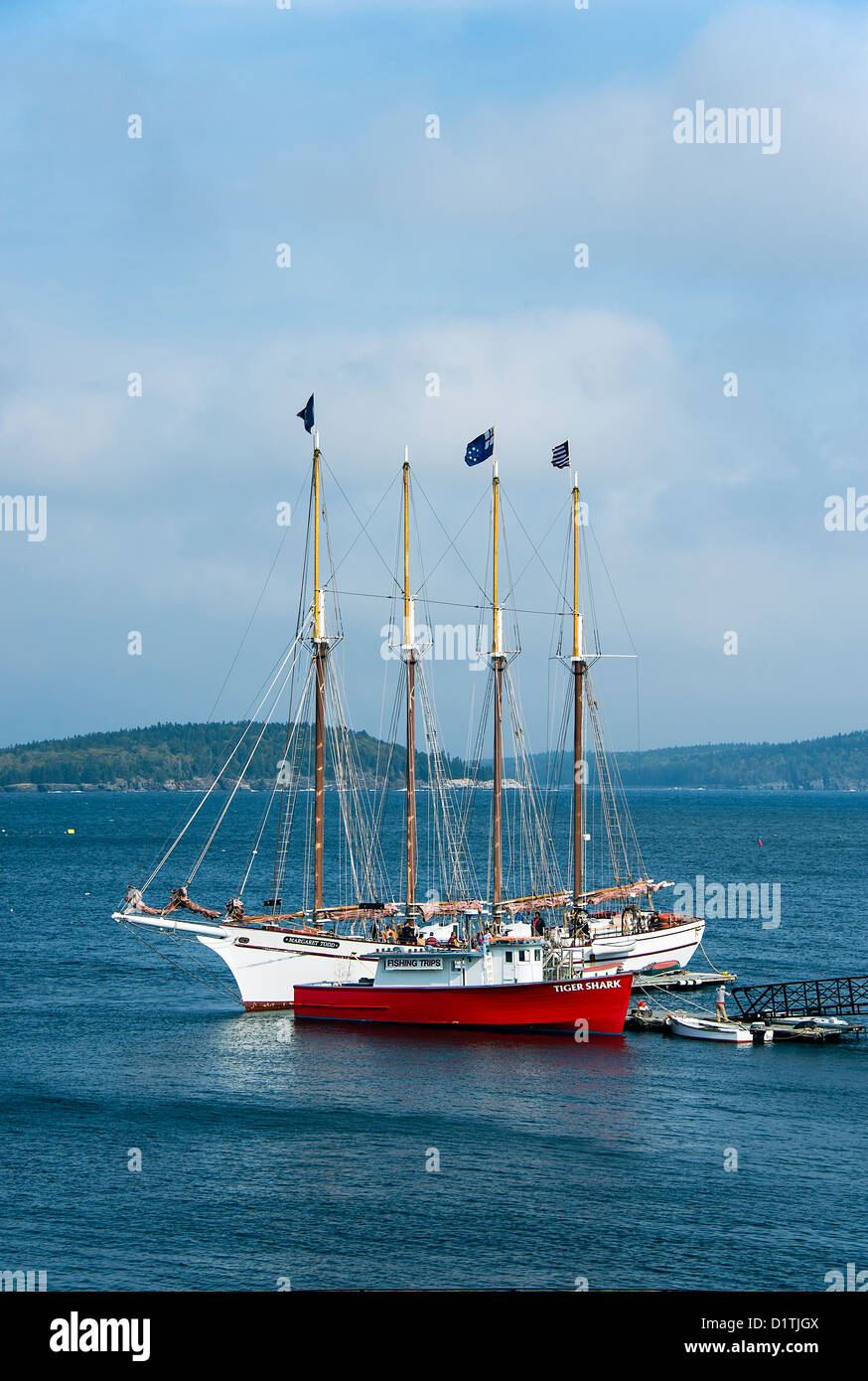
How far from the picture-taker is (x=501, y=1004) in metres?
61.7

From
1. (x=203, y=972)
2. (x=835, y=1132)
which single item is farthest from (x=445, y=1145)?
(x=203, y=972)

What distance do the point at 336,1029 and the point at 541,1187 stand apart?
78.1 feet

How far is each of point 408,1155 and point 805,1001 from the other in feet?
102

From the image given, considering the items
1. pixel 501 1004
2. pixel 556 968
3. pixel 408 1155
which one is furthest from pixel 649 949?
pixel 408 1155

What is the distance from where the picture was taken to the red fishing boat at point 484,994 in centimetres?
6134

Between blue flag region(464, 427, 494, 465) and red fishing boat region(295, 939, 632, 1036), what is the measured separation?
95.7 ft

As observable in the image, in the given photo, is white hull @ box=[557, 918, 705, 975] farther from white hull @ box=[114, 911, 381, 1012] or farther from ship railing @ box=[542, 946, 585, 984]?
white hull @ box=[114, 911, 381, 1012]

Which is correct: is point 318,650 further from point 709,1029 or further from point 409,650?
point 709,1029

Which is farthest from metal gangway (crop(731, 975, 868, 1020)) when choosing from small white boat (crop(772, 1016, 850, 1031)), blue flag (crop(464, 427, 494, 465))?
blue flag (crop(464, 427, 494, 465))

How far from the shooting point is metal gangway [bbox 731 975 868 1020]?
65.8m
